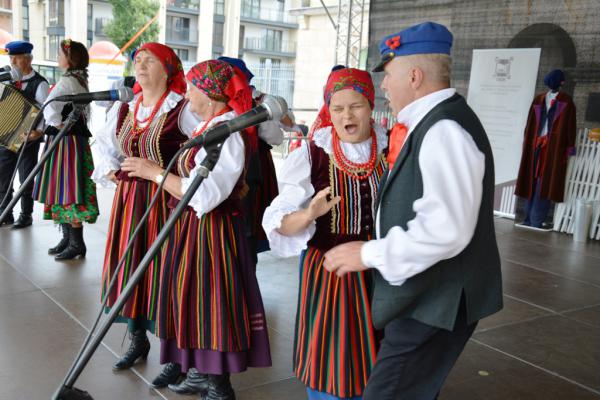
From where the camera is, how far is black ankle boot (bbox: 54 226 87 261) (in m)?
4.72

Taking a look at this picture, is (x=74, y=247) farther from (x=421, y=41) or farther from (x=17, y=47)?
(x=421, y=41)

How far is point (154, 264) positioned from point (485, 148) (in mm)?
1672

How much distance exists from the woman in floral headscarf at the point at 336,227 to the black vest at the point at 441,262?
503 mm

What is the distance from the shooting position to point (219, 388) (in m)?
2.50

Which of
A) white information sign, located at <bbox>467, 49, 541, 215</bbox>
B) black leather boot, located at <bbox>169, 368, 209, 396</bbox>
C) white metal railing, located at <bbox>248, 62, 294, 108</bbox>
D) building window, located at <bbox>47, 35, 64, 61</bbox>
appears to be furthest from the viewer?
building window, located at <bbox>47, 35, 64, 61</bbox>

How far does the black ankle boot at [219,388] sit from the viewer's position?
98.3 inches

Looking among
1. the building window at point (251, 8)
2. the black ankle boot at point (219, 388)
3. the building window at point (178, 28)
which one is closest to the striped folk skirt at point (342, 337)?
the black ankle boot at point (219, 388)

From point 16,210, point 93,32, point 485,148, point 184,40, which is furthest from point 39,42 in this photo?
point 485,148

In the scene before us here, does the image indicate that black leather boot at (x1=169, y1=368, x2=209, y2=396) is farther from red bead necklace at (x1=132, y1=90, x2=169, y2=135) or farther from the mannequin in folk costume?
the mannequin in folk costume

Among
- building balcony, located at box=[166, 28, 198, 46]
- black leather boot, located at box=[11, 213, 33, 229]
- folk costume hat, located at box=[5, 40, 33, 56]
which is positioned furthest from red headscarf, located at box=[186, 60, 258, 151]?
building balcony, located at box=[166, 28, 198, 46]

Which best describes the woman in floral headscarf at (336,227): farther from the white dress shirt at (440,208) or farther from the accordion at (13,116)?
the accordion at (13,116)

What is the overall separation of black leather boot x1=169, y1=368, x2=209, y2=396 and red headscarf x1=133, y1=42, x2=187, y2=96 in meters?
1.29

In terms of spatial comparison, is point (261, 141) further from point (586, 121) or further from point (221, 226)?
point (586, 121)

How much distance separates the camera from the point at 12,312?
3584 millimetres
